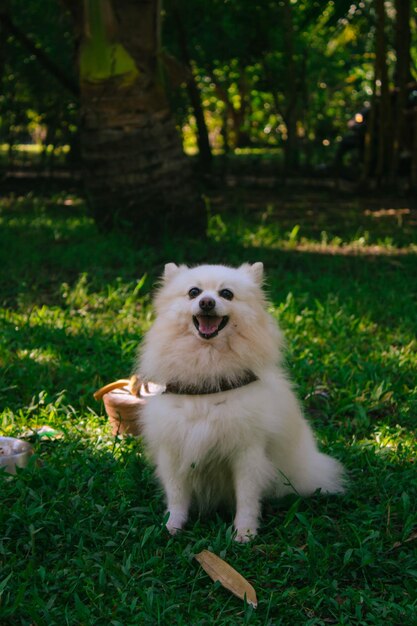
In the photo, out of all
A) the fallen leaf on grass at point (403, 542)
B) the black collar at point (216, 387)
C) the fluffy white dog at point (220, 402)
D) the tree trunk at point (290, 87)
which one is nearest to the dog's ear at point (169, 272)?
the fluffy white dog at point (220, 402)

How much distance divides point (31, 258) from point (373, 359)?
11.1 ft

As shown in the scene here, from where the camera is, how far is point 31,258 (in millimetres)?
7348

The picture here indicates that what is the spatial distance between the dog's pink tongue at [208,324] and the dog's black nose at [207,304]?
0.25 feet

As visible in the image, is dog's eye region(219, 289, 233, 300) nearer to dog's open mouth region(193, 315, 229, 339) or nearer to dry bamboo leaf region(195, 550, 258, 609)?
dog's open mouth region(193, 315, 229, 339)

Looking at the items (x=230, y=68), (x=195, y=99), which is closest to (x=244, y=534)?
(x=195, y=99)

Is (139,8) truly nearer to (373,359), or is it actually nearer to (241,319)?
(373,359)

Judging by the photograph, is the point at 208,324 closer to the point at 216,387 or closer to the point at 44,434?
the point at 216,387

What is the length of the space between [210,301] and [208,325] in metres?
0.12

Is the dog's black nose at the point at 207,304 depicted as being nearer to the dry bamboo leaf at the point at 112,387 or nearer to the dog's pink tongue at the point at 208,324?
the dog's pink tongue at the point at 208,324

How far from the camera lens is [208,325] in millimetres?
3346

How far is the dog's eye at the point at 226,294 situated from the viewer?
134 inches

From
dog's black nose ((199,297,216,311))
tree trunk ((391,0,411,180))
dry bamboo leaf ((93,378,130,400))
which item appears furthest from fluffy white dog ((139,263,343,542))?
tree trunk ((391,0,411,180))

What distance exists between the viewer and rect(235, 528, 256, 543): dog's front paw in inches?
128

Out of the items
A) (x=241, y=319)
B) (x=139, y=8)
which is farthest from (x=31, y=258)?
(x=241, y=319)
